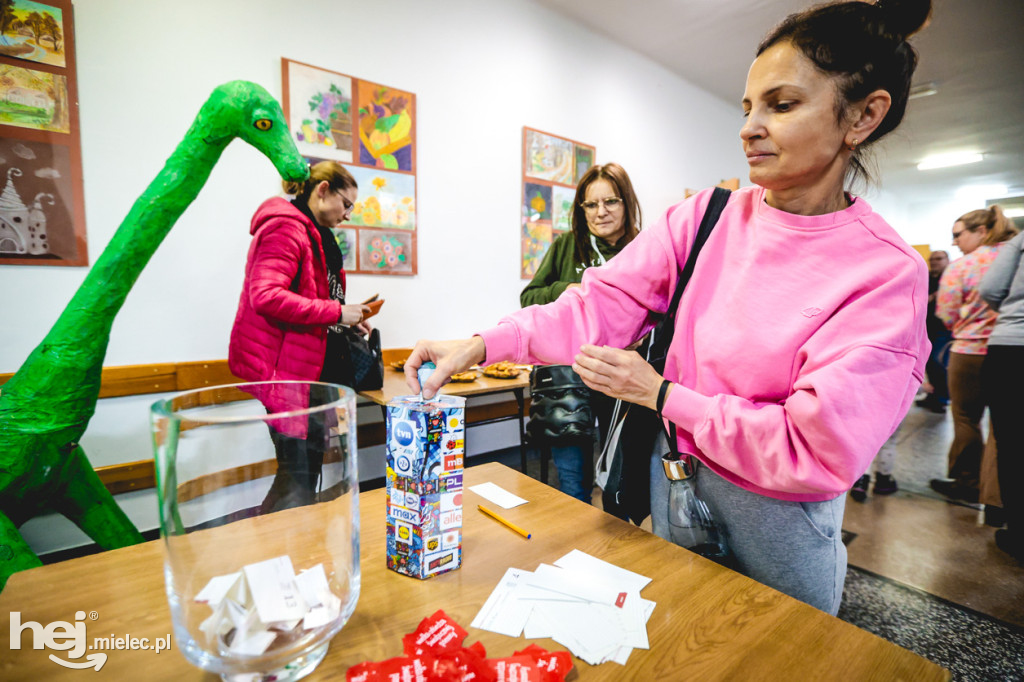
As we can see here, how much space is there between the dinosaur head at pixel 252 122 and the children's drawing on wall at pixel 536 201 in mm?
2650

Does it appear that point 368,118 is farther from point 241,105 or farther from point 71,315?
point 71,315

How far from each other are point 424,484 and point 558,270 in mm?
1925

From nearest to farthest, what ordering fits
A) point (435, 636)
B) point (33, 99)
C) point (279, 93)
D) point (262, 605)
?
point (262, 605) → point (435, 636) → point (33, 99) → point (279, 93)

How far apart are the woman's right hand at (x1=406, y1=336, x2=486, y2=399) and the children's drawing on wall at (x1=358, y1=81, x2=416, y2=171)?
249 cm

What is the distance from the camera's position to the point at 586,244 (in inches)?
93.4

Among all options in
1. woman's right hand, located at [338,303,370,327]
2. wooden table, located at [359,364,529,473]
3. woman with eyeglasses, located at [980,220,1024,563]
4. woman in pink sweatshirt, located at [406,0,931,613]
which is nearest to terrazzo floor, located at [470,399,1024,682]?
woman with eyeglasses, located at [980,220,1024,563]

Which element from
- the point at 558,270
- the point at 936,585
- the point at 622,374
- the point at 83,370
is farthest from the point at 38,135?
the point at 936,585

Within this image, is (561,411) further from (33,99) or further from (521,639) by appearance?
(33,99)

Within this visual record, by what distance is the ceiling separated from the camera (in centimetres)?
396

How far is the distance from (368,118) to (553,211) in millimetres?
1773

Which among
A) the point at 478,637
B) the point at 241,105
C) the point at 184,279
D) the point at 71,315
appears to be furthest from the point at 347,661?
the point at 184,279

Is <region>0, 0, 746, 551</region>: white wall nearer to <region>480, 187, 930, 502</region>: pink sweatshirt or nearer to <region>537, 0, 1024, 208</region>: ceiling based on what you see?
<region>537, 0, 1024, 208</region>: ceiling

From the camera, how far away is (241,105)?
1317 mm

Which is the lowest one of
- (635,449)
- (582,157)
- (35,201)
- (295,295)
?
(635,449)
